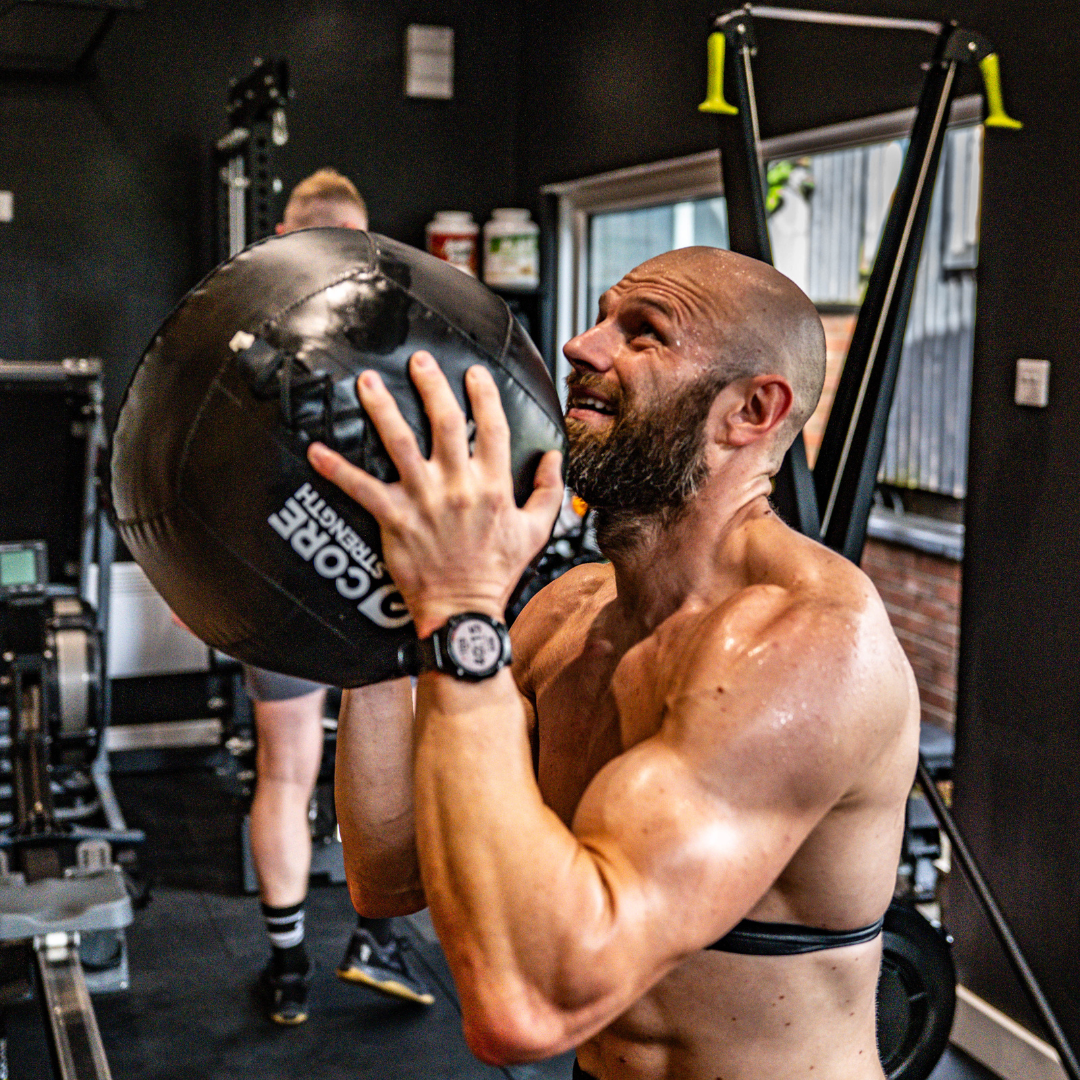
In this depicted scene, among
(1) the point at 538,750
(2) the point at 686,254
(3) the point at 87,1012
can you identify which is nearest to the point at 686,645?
(1) the point at 538,750

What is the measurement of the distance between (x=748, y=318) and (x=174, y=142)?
443cm

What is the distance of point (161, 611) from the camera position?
5316mm

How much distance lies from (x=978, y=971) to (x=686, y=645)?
2269mm

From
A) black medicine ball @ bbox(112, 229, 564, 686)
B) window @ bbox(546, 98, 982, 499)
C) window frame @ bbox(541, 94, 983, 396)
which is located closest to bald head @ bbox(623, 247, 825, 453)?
black medicine ball @ bbox(112, 229, 564, 686)

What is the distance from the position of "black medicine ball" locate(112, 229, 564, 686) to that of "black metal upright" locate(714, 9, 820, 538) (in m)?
1.29

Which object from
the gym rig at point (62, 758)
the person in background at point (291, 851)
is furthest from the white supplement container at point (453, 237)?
the person in background at point (291, 851)

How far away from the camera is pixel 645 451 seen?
50.4 inches

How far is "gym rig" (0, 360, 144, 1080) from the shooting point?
272 cm

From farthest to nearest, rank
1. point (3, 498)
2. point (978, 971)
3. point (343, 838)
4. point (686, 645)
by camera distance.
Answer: point (3, 498) → point (978, 971) → point (343, 838) → point (686, 645)

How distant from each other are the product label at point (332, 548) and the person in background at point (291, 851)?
2096 millimetres

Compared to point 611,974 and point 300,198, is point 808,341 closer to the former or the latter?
point 611,974

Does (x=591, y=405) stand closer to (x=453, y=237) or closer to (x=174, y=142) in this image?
(x=453, y=237)

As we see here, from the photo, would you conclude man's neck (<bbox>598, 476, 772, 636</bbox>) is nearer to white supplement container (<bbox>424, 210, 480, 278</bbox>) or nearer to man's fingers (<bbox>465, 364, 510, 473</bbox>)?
man's fingers (<bbox>465, 364, 510, 473</bbox>)

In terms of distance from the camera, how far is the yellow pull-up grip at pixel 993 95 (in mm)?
2553
